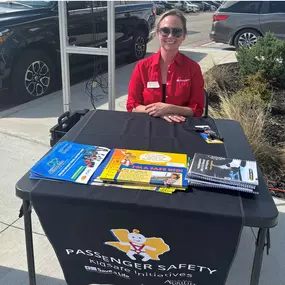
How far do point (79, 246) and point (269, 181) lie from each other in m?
2.04

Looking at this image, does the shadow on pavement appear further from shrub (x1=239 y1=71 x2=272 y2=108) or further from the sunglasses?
the sunglasses

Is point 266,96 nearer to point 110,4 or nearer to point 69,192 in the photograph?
point 110,4

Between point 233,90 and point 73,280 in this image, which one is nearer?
point 73,280

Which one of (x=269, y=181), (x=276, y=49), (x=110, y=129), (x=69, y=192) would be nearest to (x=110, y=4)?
(x=110, y=129)

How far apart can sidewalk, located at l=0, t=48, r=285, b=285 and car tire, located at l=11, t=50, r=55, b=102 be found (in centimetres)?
18

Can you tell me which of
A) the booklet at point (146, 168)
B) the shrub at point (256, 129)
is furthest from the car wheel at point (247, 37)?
the booklet at point (146, 168)

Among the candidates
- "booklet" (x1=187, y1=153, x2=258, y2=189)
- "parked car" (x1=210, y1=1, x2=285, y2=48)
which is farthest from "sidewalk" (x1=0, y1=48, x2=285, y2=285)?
"parked car" (x1=210, y1=1, x2=285, y2=48)

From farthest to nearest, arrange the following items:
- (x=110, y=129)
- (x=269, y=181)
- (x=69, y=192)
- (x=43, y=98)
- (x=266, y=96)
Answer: (x=43, y=98)
(x=266, y=96)
(x=269, y=181)
(x=110, y=129)
(x=69, y=192)

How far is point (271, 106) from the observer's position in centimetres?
445

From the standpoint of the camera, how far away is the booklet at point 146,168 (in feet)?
5.14

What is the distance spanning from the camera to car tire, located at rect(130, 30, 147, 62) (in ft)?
24.9

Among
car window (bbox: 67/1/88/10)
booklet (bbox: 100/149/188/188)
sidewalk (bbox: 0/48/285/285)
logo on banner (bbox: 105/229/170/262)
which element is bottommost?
sidewalk (bbox: 0/48/285/285)

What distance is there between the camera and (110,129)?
2209mm

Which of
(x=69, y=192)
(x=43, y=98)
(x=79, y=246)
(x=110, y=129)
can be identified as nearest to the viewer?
(x=69, y=192)
